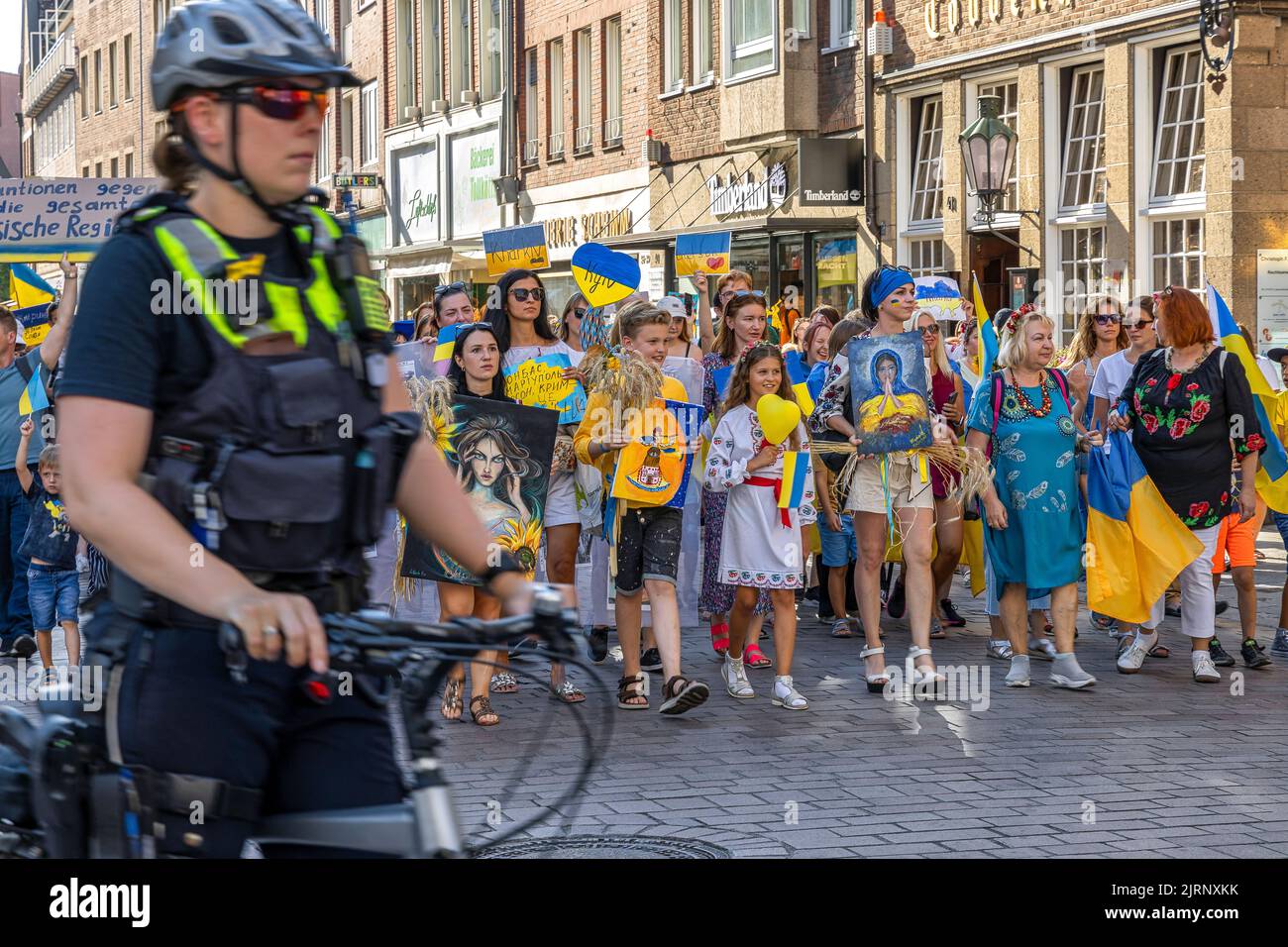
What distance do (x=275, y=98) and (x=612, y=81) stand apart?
96.3 feet

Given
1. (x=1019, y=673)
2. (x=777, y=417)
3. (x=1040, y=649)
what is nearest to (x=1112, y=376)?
(x=1040, y=649)

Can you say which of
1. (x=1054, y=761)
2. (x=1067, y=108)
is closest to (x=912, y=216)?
(x=1067, y=108)

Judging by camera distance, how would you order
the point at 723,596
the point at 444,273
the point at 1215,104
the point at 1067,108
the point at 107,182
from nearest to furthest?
the point at 723,596 → the point at 107,182 → the point at 1215,104 → the point at 1067,108 → the point at 444,273

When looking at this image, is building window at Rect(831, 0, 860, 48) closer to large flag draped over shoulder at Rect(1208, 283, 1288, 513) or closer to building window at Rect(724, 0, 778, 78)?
building window at Rect(724, 0, 778, 78)

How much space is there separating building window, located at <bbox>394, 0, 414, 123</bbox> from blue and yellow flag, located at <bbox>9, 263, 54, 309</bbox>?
27633mm

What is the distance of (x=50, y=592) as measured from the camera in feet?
30.7

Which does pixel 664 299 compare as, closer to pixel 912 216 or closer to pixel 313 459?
pixel 313 459

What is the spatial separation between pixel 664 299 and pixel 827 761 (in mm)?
3439

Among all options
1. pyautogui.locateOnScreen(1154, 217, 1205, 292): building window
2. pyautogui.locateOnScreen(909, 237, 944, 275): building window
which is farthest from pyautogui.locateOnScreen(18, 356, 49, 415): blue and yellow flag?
pyautogui.locateOnScreen(909, 237, 944, 275): building window

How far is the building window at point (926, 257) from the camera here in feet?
74.3

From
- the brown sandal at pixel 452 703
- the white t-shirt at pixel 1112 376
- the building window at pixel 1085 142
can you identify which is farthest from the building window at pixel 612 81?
the brown sandal at pixel 452 703

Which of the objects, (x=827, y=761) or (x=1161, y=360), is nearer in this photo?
(x=827, y=761)

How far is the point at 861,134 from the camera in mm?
24031

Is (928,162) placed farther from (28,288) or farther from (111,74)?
(111,74)
